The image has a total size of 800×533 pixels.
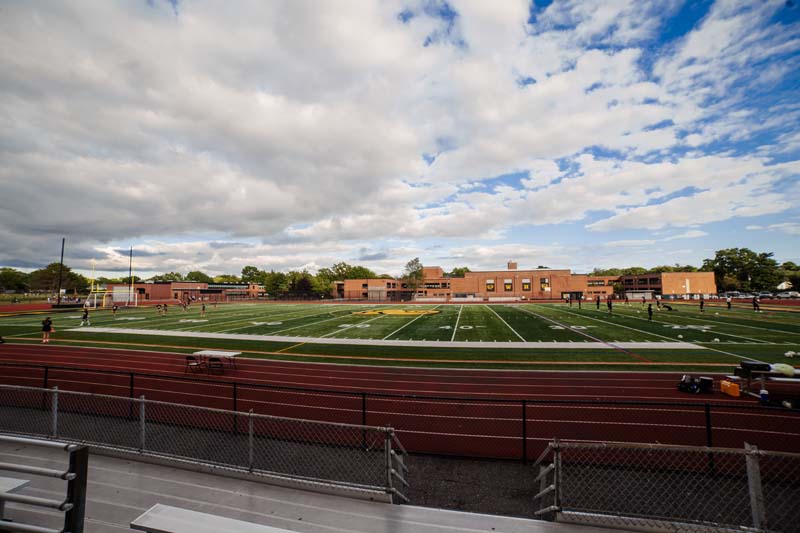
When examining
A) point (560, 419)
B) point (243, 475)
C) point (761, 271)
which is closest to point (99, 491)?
point (243, 475)

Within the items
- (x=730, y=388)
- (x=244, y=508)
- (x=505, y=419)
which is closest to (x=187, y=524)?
(x=244, y=508)

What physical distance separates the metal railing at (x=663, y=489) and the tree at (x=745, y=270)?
142m

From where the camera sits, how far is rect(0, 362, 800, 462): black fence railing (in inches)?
340

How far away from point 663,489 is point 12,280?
209013 millimetres

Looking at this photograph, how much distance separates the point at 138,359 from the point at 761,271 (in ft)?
504

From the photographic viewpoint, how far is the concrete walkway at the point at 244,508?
15.4ft

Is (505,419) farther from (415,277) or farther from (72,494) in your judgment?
(415,277)

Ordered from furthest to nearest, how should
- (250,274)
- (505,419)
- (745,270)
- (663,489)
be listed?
(250,274)
(745,270)
(505,419)
(663,489)

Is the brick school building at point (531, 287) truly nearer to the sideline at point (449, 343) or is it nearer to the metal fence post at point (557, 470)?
the sideline at point (449, 343)

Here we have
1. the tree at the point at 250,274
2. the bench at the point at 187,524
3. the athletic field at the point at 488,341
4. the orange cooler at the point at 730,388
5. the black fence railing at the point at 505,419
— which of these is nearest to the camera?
the bench at the point at 187,524

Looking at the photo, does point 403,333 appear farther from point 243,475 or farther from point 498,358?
point 243,475

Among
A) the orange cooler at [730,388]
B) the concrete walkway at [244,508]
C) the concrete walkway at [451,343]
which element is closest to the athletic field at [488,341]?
the concrete walkway at [451,343]

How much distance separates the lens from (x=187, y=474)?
6.11 metres

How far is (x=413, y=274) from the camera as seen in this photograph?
4643 inches
